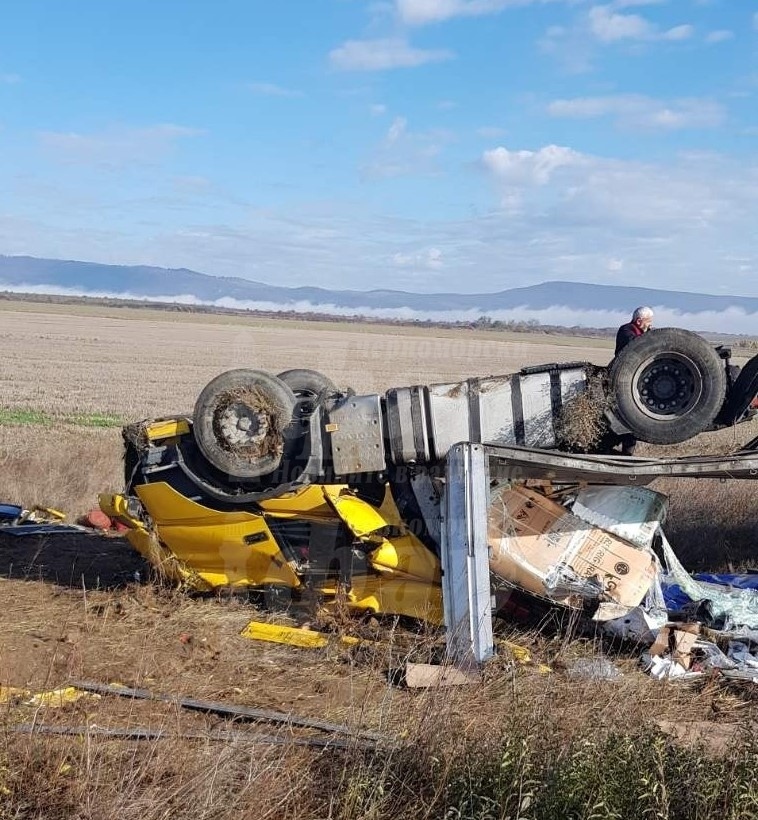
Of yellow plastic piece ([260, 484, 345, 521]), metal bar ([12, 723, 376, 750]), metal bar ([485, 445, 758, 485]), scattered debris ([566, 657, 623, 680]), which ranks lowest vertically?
scattered debris ([566, 657, 623, 680])

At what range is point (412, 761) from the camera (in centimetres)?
364

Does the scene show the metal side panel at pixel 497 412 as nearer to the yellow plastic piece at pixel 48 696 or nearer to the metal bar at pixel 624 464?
the metal bar at pixel 624 464

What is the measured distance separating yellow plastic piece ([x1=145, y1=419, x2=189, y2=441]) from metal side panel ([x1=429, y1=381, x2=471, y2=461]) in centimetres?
202

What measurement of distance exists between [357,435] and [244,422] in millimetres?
858

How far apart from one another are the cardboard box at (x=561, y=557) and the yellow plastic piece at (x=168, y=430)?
7.82 ft

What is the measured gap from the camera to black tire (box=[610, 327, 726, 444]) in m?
5.64

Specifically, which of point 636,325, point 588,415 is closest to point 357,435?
point 588,415

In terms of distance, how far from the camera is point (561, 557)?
6.14 metres

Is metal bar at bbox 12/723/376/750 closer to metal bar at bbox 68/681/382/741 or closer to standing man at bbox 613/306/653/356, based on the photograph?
metal bar at bbox 68/681/382/741

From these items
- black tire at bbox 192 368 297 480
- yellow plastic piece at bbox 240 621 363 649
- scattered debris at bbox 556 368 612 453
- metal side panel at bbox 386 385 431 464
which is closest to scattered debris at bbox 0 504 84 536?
black tire at bbox 192 368 297 480

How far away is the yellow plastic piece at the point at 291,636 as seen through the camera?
590 centimetres

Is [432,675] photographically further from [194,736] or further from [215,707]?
[194,736]

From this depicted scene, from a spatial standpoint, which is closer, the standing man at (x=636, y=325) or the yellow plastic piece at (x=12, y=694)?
the yellow plastic piece at (x=12, y=694)

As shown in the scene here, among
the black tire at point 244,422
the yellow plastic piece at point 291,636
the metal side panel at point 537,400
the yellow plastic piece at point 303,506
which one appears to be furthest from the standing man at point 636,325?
the yellow plastic piece at point 291,636
